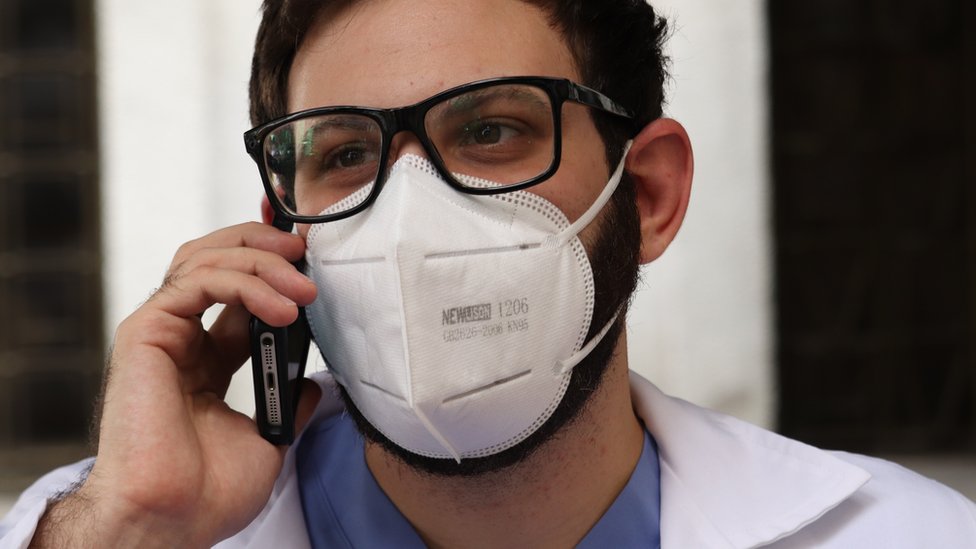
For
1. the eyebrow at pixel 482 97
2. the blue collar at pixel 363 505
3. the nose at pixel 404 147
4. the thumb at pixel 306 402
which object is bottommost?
the blue collar at pixel 363 505

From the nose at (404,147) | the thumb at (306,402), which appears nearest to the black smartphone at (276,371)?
the thumb at (306,402)

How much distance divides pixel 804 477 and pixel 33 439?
9.61ft

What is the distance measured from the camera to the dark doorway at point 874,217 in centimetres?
335

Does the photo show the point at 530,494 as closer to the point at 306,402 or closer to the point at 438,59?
the point at 306,402

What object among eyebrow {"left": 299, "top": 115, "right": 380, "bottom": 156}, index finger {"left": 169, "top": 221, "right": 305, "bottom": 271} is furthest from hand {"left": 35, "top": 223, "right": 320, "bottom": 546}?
eyebrow {"left": 299, "top": 115, "right": 380, "bottom": 156}

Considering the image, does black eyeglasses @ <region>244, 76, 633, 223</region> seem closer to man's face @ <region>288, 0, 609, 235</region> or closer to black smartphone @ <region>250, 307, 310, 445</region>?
man's face @ <region>288, 0, 609, 235</region>

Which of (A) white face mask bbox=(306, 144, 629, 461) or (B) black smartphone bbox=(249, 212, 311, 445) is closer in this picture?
(A) white face mask bbox=(306, 144, 629, 461)

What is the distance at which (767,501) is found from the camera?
4.66ft

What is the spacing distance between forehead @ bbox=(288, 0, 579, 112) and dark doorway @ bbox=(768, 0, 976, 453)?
219 cm

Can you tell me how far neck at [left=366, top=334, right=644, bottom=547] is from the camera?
138cm

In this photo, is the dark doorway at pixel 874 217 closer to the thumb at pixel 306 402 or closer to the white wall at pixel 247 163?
the white wall at pixel 247 163

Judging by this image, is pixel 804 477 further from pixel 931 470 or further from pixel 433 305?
pixel 931 470

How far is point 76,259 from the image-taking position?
3404 millimetres

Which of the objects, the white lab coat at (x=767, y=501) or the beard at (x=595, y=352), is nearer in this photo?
the beard at (x=595, y=352)
